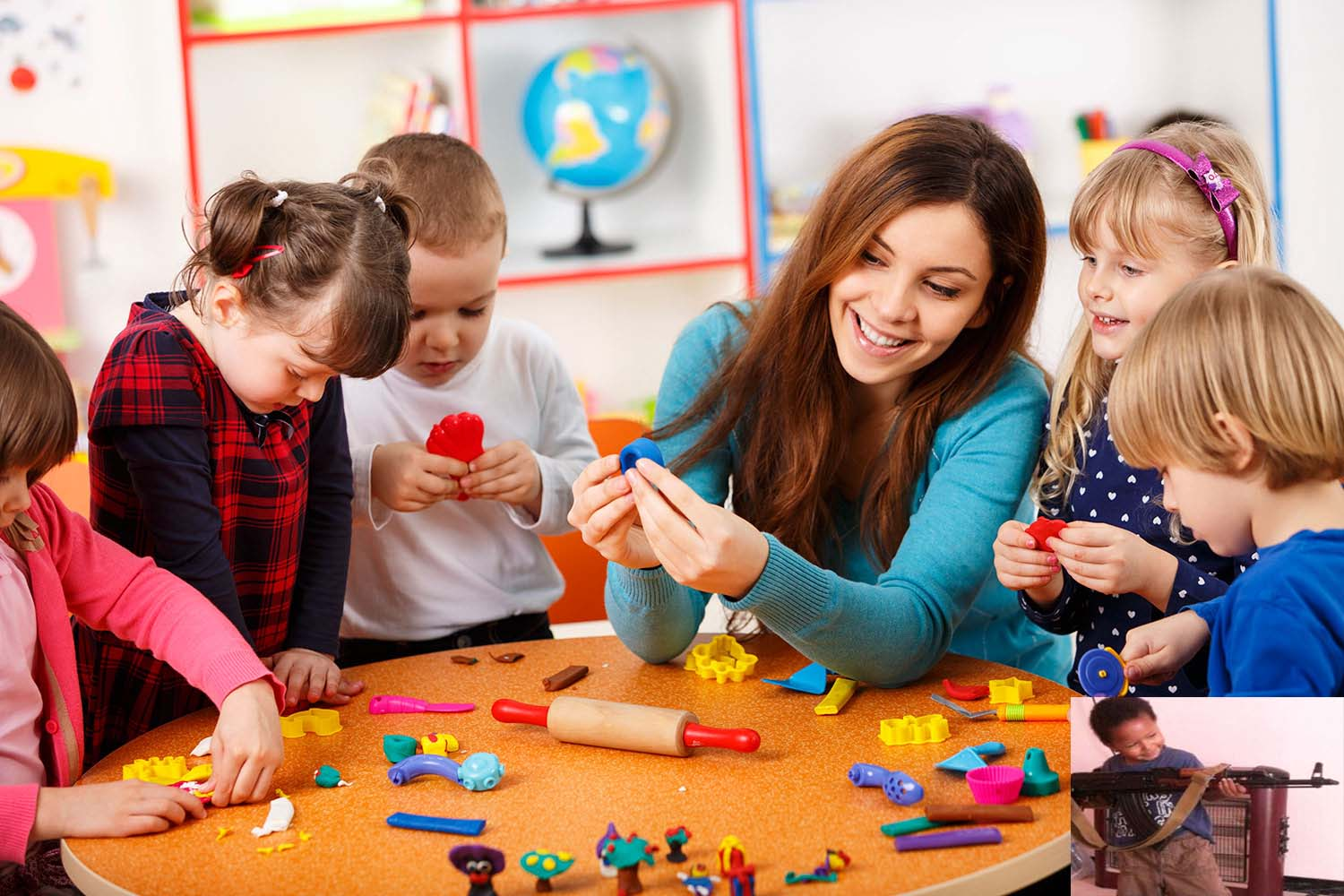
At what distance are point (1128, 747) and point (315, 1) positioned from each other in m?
2.89

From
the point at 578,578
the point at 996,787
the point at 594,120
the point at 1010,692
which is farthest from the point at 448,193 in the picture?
the point at 594,120

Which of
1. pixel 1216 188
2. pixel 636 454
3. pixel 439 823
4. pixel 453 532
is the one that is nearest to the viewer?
pixel 439 823

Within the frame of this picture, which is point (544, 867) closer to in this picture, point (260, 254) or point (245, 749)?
point (245, 749)

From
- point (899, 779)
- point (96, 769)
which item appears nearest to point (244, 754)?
→ point (96, 769)

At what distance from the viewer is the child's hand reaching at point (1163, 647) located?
1.24 meters

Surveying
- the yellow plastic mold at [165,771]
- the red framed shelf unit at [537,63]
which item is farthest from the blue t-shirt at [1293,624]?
the red framed shelf unit at [537,63]

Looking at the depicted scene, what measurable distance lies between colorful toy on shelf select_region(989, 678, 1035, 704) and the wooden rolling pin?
0.26 meters

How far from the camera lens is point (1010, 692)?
130 cm

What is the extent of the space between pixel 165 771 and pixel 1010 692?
0.78 metres

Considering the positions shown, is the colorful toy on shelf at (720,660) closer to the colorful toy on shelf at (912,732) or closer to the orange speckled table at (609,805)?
the orange speckled table at (609,805)

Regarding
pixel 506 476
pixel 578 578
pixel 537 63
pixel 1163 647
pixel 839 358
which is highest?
pixel 537 63

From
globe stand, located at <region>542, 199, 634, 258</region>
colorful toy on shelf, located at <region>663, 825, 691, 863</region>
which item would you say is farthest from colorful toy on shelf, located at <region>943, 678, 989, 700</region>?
globe stand, located at <region>542, 199, 634, 258</region>

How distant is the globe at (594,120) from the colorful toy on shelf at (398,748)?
2.34 metres

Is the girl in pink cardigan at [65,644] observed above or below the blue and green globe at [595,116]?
below
